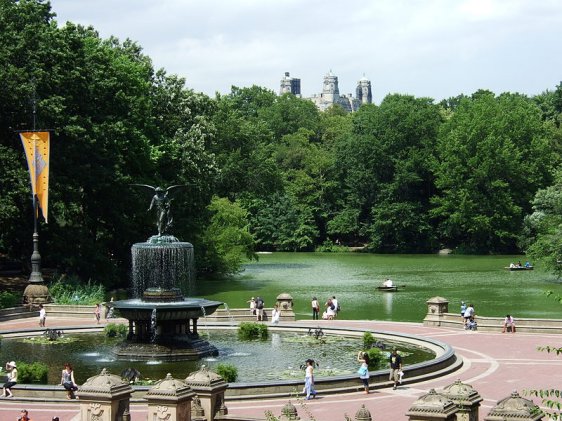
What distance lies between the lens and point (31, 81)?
2221 inches

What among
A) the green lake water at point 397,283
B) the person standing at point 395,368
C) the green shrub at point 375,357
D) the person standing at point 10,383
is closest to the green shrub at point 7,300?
the green lake water at point 397,283

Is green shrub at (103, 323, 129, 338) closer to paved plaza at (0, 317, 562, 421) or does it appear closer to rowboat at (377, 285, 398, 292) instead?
paved plaza at (0, 317, 562, 421)

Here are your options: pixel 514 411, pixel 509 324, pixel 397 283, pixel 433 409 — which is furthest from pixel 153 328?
pixel 397 283

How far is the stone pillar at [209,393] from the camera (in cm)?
2333

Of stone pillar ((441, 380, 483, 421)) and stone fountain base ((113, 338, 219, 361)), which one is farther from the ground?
stone pillar ((441, 380, 483, 421))

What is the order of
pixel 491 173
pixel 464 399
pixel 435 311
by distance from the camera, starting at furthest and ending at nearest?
1. pixel 491 173
2. pixel 435 311
3. pixel 464 399

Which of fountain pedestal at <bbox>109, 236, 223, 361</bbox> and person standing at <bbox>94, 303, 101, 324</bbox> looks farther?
person standing at <bbox>94, 303, 101, 324</bbox>

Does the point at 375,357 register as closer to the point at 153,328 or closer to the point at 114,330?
the point at 153,328

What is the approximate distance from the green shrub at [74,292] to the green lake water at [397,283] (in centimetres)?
755

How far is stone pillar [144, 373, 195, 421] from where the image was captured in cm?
2123

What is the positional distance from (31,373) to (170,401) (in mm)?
10148

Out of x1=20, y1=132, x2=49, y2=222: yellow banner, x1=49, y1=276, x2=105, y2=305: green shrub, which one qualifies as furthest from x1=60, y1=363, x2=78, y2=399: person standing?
x1=20, y1=132, x2=49, y2=222: yellow banner

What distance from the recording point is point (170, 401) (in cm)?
2123

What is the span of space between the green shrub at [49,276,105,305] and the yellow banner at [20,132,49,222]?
13.9 feet
